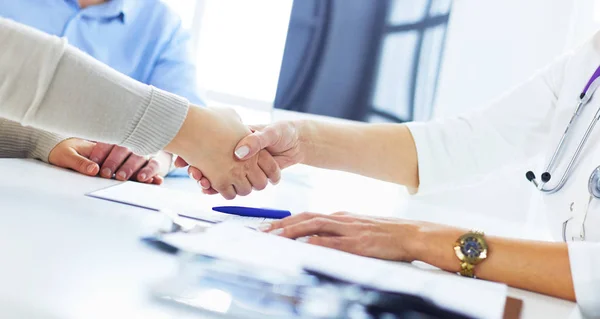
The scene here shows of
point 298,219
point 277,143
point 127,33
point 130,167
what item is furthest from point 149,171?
point 127,33

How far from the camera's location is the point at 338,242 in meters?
0.69

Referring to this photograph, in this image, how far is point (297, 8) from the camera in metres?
2.64

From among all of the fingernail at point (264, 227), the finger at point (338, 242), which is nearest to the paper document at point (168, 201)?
the fingernail at point (264, 227)

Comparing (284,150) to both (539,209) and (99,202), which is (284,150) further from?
(539,209)

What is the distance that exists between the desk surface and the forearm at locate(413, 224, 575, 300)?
23 millimetres

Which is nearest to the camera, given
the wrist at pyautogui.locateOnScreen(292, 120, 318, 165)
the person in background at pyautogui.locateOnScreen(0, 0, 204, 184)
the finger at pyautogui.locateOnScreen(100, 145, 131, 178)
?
the finger at pyautogui.locateOnScreen(100, 145, 131, 178)

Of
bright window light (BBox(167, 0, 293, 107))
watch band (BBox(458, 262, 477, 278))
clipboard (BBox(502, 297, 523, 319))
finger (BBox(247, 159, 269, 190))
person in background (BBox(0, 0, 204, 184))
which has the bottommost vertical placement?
clipboard (BBox(502, 297, 523, 319))

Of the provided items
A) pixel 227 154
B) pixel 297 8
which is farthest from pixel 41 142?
pixel 297 8

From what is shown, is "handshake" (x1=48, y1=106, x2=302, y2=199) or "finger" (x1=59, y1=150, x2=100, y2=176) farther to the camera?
"finger" (x1=59, y1=150, x2=100, y2=176)

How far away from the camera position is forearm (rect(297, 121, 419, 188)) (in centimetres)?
118

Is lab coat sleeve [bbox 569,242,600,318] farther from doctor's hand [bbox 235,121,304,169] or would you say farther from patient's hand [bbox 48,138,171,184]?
patient's hand [bbox 48,138,171,184]

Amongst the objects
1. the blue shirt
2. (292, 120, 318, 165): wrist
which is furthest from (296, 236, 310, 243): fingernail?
the blue shirt

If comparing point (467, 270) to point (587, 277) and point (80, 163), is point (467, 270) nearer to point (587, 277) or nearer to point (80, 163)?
point (587, 277)

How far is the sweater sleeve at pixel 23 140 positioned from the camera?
3.58ft
